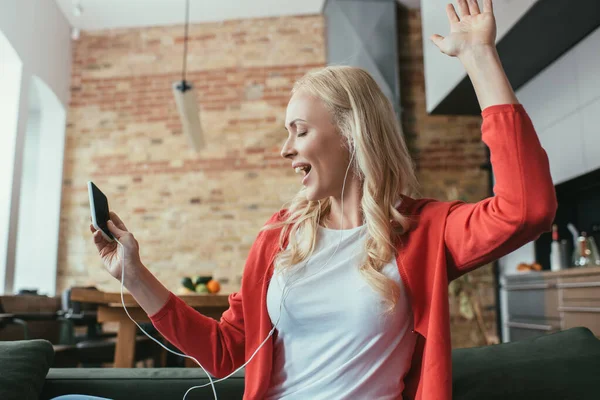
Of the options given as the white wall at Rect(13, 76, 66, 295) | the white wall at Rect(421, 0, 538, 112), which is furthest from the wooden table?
the white wall at Rect(13, 76, 66, 295)

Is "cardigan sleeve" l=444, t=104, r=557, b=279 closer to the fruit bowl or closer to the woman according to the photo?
the woman

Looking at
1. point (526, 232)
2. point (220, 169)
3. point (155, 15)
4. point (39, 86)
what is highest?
point (155, 15)

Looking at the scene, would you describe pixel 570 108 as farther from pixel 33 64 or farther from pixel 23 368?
pixel 33 64

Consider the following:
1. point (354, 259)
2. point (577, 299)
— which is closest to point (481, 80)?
point (354, 259)

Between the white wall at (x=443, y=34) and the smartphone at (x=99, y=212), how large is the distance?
128 inches

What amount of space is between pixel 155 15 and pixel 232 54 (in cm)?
100

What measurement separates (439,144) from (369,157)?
5.54m

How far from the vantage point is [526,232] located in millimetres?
1000

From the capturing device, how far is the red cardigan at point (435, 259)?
0.97 meters

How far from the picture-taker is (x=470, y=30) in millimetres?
1053

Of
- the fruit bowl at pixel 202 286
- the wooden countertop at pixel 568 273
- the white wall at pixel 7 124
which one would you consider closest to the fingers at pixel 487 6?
the fruit bowl at pixel 202 286

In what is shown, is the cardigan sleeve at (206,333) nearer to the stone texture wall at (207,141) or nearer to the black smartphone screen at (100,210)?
the black smartphone screen at (100,210)

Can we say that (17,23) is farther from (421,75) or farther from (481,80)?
(481,80)

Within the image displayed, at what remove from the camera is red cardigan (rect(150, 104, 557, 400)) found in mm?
971
